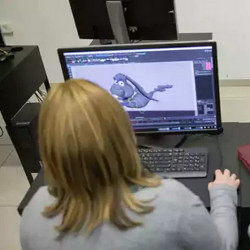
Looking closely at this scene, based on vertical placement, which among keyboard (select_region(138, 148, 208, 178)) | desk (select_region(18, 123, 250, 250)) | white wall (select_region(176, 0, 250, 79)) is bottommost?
white wall (select_region(176, 0, 250, 79))

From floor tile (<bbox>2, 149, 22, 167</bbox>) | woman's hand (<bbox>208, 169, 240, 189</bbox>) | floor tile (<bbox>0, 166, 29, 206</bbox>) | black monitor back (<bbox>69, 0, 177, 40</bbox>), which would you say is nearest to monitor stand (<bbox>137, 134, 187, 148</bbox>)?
woman's hand (<bbox>208, 169, 240, 189</bbox>)

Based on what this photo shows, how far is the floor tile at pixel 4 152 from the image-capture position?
3094 millimetres

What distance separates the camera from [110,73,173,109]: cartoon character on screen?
5.14 feet

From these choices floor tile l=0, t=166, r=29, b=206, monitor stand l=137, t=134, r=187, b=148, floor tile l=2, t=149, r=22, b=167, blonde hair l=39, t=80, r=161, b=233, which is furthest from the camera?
floor tile l=2, t=149, r=22, b=167

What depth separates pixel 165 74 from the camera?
1.53 metres

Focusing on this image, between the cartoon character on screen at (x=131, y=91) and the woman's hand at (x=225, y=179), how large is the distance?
36cm

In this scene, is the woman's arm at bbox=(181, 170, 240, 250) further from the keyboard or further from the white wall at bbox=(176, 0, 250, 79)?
the white wall at bbox=(176, 0, 250, 79)

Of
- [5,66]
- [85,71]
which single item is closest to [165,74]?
[85,71]

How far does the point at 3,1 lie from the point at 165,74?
2.52 metres

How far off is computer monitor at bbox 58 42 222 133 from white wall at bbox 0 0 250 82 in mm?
1978

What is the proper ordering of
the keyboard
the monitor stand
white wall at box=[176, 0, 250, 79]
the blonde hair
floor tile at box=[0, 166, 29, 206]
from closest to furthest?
the blonde hair, the keyboard, the monitor stand, floor tile at box=[0, 166, 29, 206], white wall at box=[176, 0, 250, 79]

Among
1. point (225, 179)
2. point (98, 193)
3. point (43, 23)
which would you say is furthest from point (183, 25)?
point (98, 193)

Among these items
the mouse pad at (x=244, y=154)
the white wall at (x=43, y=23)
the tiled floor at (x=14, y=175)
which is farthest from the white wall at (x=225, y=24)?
the mouse pad at (x=244, y=154)

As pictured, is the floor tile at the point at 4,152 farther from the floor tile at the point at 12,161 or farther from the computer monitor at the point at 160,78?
the computer monitor at the point at 160,78
